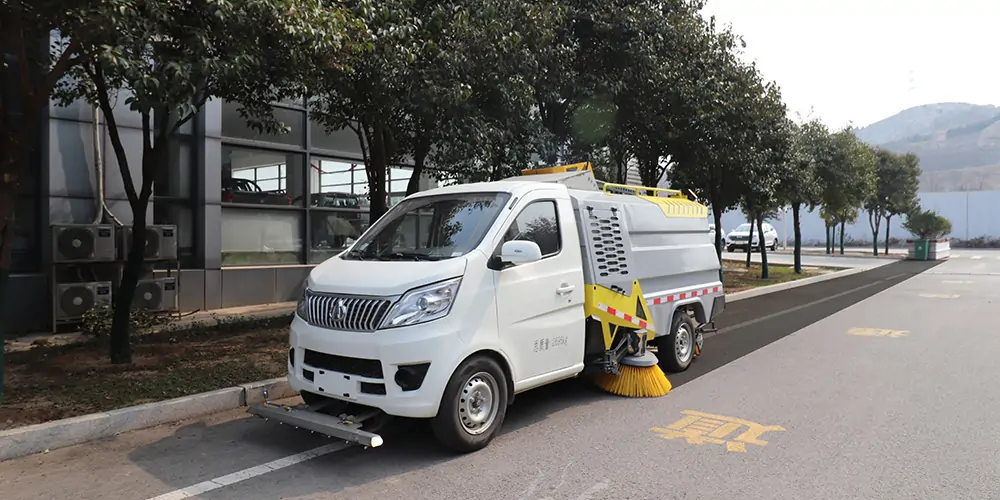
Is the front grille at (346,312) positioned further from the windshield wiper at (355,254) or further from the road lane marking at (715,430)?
the road lane marking at (715,430)

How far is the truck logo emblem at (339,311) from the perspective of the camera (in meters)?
4.88

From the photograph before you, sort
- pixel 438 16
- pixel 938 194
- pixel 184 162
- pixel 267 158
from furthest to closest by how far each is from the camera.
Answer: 1. pixel 938 194
2. pixel 267 158
3. pixel 184 162
4. pixel 438 16

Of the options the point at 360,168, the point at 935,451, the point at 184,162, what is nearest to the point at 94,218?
the point at 184,162

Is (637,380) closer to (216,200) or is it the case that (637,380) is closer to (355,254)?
(355,254)

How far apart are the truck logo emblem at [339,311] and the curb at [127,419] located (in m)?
1.09

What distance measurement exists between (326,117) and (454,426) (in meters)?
6.96

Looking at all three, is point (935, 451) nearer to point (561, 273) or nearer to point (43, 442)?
point (561, 273)

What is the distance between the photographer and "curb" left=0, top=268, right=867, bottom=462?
4.98 m

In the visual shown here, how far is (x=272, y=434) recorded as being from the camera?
5.44m

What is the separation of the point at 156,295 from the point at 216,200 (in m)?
2.36

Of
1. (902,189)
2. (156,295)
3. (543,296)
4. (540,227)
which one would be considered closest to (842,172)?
(902,189)

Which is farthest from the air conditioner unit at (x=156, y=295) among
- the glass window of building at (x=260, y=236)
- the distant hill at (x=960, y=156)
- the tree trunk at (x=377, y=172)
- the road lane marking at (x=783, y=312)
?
the distant hill at (x=960, y=156)

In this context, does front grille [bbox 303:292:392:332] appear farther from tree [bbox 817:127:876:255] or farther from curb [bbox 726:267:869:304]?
tree [bbox 817:127:876:255]

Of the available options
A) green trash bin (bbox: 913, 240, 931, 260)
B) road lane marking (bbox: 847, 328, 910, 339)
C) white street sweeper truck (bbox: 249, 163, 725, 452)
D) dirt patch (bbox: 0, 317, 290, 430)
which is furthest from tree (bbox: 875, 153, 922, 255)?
dirt patch (bbox: 0, 317, 290, 430)
